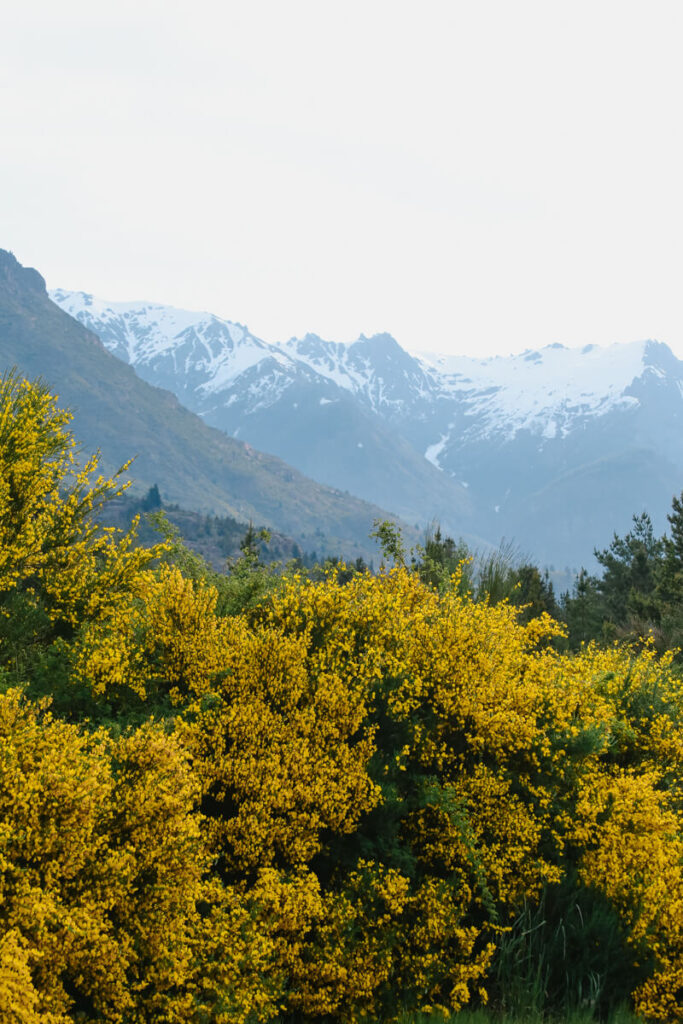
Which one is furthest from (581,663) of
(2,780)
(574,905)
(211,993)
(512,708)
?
(2,780)

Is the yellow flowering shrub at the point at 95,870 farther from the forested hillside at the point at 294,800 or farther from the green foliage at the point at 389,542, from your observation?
the green foliage at the point at 389,542

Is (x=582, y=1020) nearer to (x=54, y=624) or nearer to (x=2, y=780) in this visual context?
(x=2, y=780)

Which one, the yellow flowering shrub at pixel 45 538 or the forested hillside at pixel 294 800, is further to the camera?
the yellow flowering shrub at pixel 45 538

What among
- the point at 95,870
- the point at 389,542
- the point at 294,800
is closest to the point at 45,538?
the point at 294,800

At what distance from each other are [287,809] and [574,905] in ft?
13.9

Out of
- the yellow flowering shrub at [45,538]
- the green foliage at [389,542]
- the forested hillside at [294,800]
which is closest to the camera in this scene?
the forested hillside at [294,800]

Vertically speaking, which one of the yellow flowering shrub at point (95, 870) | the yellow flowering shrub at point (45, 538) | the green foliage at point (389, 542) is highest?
the green foliage at point (389, 542)

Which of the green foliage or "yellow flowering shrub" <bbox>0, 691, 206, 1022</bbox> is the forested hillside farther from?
the green foliage

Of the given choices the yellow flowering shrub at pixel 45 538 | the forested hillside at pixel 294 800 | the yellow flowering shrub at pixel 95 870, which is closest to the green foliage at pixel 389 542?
the forested hillside at pixel 294 800

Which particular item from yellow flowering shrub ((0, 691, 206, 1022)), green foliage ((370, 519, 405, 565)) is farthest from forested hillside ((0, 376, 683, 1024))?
green foliage ((370, 519, 405, 565))

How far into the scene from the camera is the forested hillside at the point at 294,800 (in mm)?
7449

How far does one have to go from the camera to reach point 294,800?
371 inches

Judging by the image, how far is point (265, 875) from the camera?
873 cm

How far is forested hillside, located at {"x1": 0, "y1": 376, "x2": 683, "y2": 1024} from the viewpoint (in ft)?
24.4
